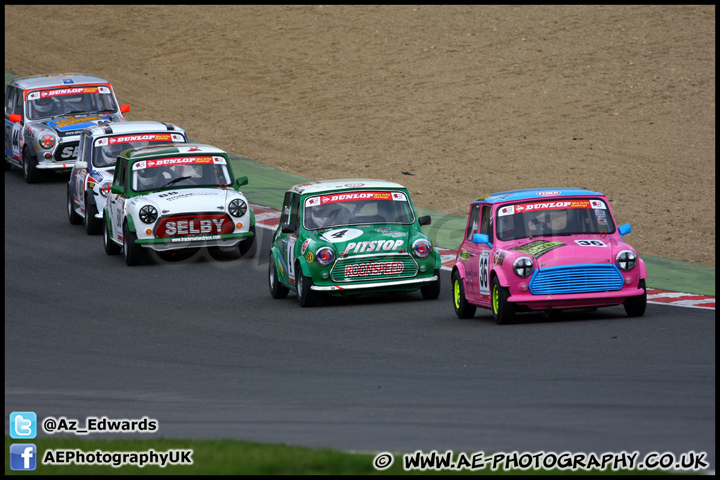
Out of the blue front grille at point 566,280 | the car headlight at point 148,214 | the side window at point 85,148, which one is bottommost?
the blue front grille at point 566,280

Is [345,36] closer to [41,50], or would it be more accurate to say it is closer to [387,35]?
[387,35]

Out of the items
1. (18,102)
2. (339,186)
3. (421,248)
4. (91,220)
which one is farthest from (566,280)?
(18,102)

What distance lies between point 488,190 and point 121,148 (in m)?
7.81

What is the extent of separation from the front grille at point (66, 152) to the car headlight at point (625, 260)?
15223 millimetres

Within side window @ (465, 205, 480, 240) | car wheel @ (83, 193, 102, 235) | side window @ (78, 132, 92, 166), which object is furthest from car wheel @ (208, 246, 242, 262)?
side window @ (465, 205, 480, 240)

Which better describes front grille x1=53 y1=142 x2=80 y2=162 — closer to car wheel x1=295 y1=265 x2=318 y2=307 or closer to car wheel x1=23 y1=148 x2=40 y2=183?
car wheel x1=23 y1=148 x2=40 y2=183

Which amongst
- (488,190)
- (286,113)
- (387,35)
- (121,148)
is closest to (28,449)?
(121,148)

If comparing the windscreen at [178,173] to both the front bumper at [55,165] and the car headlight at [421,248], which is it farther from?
the front bumper at [55,165]

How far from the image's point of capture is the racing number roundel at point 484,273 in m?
13.7

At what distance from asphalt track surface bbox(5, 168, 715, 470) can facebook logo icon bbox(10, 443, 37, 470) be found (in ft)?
3.00

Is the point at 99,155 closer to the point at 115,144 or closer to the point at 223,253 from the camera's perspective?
the point at 115,144

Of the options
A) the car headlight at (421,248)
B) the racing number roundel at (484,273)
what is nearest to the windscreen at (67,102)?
the car headlight at (421,248)

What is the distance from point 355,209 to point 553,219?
3241mm

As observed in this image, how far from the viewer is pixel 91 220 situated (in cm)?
2170
